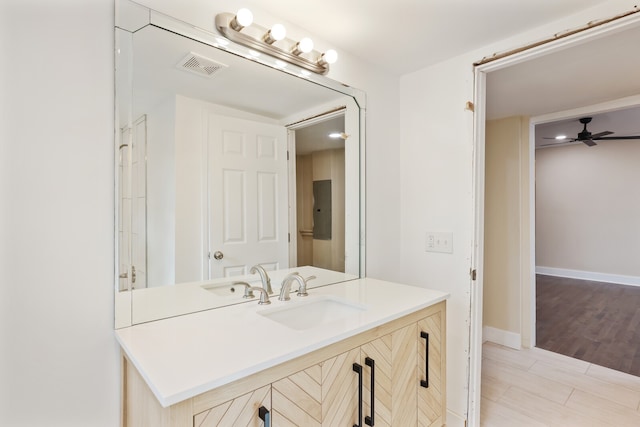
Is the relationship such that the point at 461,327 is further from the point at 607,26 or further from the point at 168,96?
the point at 168,96

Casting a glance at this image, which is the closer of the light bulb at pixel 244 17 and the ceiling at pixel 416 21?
the light bulb at pixel 244 17

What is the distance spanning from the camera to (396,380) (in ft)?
4.05

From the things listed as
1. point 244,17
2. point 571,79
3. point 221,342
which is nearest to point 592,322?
point 571,79

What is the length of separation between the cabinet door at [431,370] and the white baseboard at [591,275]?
5.47 metres

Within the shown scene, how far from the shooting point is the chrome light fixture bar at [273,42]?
1286 mm

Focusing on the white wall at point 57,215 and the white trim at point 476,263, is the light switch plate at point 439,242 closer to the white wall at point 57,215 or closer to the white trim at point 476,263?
the white trim at point 476,263

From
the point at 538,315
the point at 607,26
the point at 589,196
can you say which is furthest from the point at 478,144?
the point at 589,196

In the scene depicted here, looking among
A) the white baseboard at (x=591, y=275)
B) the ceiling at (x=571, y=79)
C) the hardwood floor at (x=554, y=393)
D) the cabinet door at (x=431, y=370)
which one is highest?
the ceiling at (x=571, y=79)

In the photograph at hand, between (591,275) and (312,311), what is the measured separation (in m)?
6.01

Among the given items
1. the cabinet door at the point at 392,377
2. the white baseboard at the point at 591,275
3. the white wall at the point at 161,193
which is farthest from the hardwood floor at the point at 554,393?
the white baseboard at the point at 591,275

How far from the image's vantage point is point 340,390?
3.40ft

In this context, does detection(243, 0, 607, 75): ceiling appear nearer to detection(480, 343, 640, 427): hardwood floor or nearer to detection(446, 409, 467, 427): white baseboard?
detection(446, 409, 467, 427): white baseboard

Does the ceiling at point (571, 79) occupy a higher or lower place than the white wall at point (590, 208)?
higher

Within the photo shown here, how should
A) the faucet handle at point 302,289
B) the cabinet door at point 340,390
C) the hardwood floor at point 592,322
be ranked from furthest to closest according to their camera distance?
1. the hardwood floor at point 592,322
2. the faucet handle at point 302,289
3. the cabinet door at point 340,390
